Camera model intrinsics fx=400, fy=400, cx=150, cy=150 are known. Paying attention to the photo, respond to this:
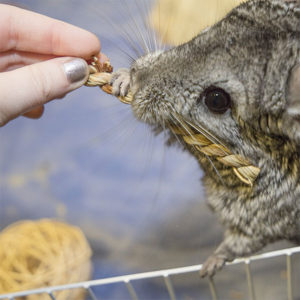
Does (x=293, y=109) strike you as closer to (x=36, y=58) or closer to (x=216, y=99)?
(x=216, y=99)

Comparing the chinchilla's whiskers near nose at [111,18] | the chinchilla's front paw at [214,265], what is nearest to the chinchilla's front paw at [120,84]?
the chinchilla's front paw at [214,265]

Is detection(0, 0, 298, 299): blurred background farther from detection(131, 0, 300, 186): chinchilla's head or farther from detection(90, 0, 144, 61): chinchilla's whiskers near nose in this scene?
detection(131, 0, 300, 186): chinchilla's head

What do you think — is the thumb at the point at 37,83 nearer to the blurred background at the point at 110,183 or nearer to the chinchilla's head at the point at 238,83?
the chinchilla's head at the point at 238,83

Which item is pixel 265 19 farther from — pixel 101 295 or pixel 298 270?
pixel 101 295

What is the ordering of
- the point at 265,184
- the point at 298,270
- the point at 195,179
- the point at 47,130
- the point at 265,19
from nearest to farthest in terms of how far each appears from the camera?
the point at 265,19, the point at 265,184, the point at 298,270, the point at 195,179, the point at 47,130

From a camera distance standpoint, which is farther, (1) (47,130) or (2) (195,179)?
(1) (47,130)

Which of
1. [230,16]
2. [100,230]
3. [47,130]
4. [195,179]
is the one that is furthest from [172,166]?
[230,16]
